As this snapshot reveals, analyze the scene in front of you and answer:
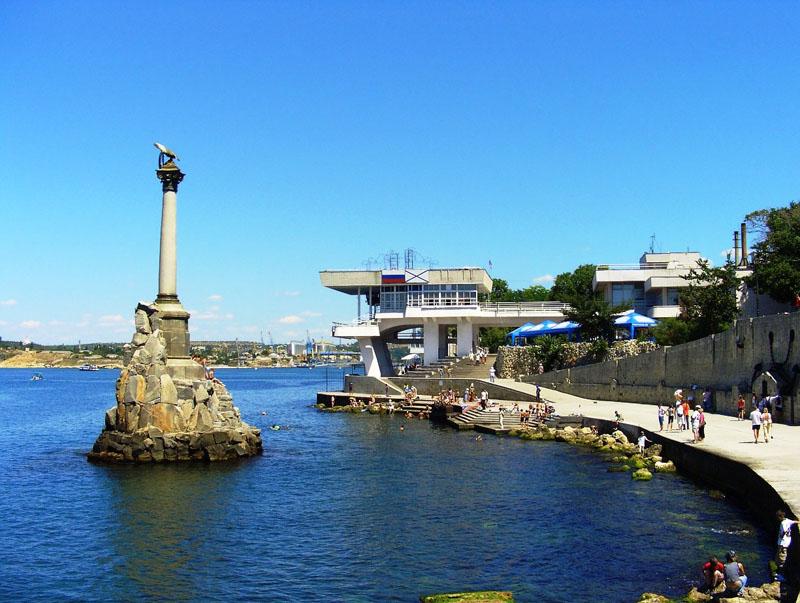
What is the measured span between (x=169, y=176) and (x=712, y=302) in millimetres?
29209

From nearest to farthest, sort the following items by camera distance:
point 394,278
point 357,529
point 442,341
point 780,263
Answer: point 357,529 → point 780,263 → point 394,278 → point 442,341

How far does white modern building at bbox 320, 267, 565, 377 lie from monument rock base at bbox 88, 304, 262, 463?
32.6 meters

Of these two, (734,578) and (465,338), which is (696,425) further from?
(465,338)

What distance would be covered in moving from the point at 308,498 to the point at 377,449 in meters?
12.1

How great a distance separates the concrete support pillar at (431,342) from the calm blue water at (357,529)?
31.6 metres

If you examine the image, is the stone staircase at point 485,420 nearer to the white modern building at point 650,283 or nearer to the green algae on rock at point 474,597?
the white modern building at point 650,283

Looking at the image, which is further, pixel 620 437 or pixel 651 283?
pixel 651 283

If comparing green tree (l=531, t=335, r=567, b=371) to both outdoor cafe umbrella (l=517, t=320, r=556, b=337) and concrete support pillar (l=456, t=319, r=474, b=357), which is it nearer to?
outdoor cafe umbrella (l=517, t=320, r=556, b=337)

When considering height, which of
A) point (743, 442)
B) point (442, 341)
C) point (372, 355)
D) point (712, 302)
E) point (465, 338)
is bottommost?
point (743, 442)

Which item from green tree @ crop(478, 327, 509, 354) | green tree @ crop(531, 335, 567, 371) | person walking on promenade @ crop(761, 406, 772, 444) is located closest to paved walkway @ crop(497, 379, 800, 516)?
person walking on promenade @ crop(761, 406, 772, 444)

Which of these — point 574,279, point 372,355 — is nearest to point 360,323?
point 372,355

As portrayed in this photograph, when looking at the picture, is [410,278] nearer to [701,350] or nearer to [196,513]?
[701,350]

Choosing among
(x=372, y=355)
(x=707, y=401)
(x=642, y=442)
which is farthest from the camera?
(x=372, y=355)

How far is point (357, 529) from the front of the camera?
72.3 feet
